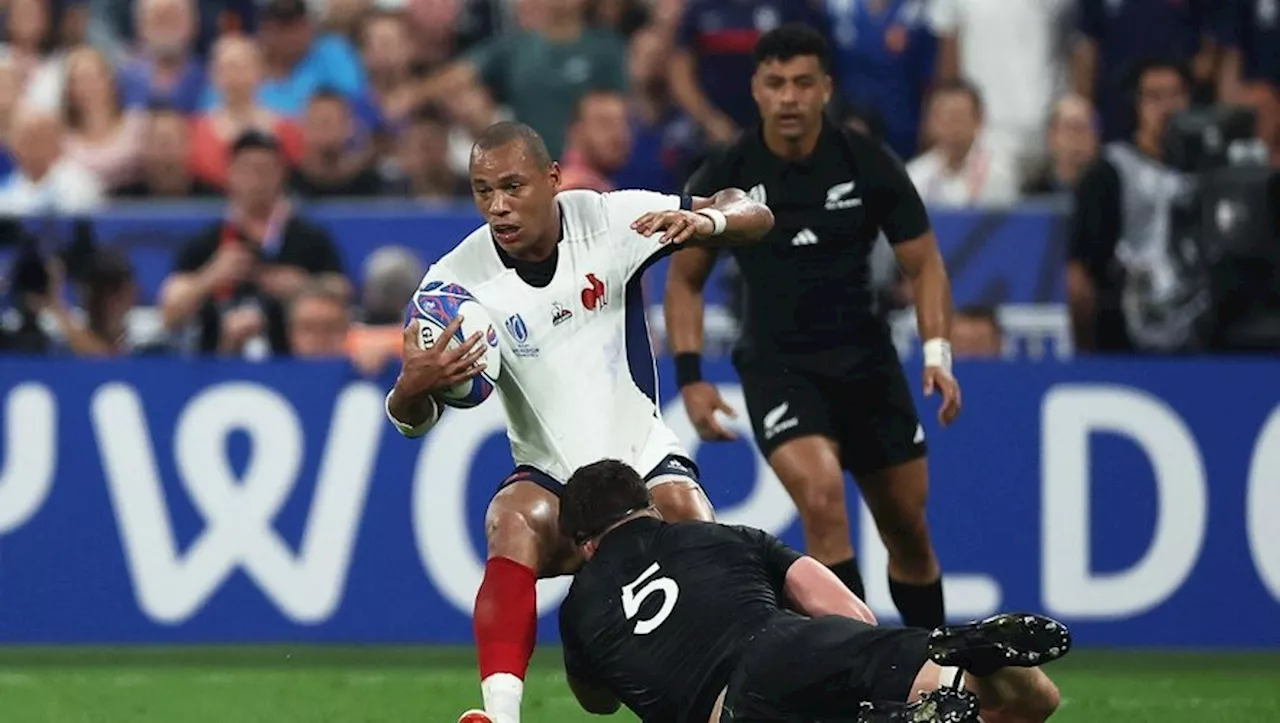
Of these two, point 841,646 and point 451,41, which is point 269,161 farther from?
point 841,646

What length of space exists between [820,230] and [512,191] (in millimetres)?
2340

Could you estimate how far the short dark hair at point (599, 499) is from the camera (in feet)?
24.4

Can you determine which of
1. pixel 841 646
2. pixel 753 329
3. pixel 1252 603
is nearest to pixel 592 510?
pixel 841 646

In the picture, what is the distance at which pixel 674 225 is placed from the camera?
26.1 feet

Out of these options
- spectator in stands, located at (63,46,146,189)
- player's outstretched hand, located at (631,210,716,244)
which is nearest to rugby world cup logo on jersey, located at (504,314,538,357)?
player's outstretched hand, located at (631,210,716,244)

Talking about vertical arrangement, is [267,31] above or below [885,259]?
above

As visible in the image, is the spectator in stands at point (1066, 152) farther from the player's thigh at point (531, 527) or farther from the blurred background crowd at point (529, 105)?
the player's thigh at point (531, 527)

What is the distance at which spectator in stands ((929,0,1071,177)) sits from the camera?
15445mm

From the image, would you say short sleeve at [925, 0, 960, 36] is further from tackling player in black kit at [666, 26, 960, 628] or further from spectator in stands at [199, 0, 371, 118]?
tackling player in black kit at [666, 26, 960, 628]

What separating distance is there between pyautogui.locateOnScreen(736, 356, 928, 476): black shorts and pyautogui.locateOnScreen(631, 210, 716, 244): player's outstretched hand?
207 cm

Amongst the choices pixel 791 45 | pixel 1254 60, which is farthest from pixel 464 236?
pixel 1254 60

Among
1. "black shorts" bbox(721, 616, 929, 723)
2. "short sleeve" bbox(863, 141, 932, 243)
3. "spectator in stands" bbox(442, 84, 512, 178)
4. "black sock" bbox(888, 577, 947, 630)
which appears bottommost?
"black sock" bbox(888, 577, 947, 630)

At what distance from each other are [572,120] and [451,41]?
159 centimetres

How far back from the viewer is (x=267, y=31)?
16234mm
